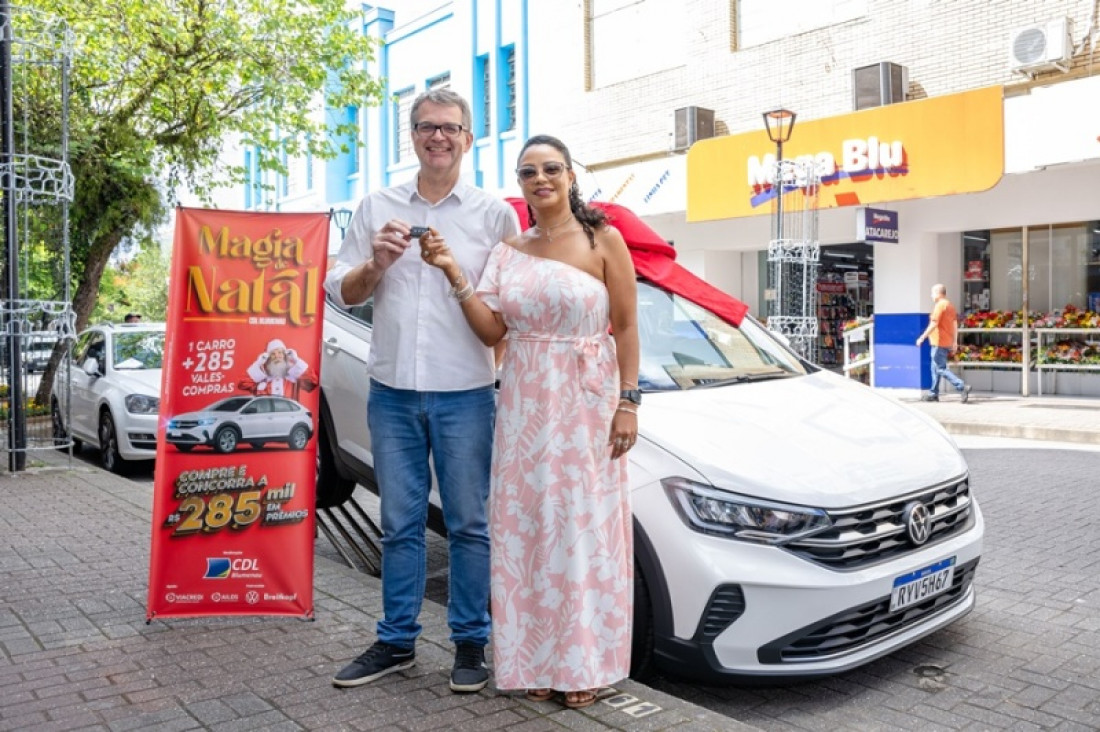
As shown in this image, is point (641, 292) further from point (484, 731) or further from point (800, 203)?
point (800, 203)

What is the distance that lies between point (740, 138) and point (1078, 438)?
799 cm

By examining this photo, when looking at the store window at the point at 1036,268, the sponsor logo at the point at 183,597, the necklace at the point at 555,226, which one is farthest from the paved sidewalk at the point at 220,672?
the store window at the point at 1036,268

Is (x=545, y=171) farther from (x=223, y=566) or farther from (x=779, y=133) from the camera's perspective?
(x=779, y=133)

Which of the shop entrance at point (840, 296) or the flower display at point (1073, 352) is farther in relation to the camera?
the shop entrance at point (840, 296)

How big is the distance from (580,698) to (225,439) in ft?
6.43

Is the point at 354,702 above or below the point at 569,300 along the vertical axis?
below

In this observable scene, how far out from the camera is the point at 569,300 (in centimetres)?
351

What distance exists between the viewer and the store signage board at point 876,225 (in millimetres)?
16078

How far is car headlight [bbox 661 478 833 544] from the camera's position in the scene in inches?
146

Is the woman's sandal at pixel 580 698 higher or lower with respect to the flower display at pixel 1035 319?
lower

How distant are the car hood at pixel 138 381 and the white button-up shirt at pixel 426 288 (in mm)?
6924

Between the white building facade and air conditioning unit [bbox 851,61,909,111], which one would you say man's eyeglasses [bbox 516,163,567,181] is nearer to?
the white building facade

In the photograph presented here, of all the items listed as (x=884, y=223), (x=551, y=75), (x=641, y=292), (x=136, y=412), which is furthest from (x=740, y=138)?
(x=641, y=292)

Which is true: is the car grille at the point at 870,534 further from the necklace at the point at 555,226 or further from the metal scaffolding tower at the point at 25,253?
the metal scaffolding tower at the point at 25,253
